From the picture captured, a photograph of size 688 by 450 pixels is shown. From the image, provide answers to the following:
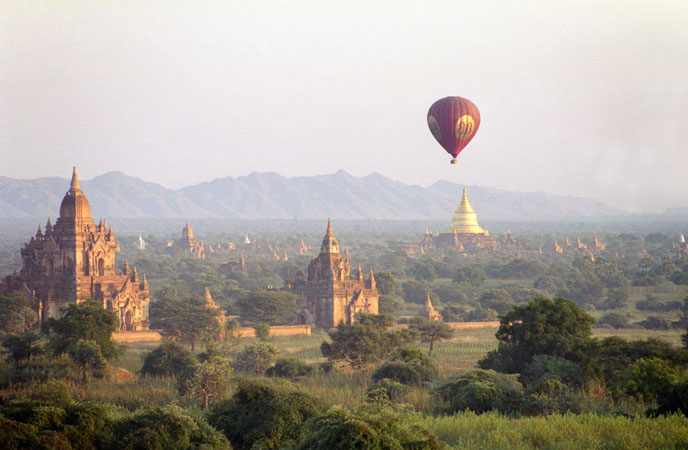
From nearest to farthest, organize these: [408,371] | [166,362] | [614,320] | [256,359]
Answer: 1. [408,371]
2. [166,362]
3. [256,359]
4. [614,320]

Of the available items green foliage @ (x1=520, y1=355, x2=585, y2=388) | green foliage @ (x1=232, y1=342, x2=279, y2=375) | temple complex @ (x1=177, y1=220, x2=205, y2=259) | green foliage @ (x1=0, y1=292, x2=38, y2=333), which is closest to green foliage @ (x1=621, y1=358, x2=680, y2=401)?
green foliage @ (x1=520, y1=355, x2=585, y2=388)

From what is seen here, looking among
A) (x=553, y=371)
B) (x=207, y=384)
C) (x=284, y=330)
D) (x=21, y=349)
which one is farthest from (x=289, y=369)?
(x=284, y=330)

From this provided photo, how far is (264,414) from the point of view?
2405 centimetres

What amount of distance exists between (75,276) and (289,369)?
2072 cm

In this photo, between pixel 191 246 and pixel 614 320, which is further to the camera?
pixel 191 246

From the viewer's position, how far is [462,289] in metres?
81.2

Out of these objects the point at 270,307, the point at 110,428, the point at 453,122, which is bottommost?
the point at 270,307

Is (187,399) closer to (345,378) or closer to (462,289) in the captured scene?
(345,378)

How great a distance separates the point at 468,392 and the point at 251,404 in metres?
7.21

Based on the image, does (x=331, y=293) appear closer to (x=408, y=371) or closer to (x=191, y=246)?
(x=408, y=371)

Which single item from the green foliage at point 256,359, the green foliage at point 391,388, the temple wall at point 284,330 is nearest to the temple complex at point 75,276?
the temple wall at point 284,330

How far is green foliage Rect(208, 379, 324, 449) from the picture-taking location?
2300 cm

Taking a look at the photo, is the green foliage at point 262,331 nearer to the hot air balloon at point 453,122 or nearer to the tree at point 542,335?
the hot air balloon at point 453,122

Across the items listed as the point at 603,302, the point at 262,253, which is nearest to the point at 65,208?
the point at 603,302
